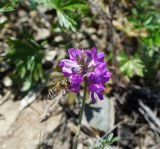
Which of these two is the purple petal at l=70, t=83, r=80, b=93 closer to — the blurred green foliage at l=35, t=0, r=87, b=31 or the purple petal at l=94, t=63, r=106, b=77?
the purple petal at l=94, t=63, r=106, b=77

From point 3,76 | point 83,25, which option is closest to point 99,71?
point 3,76

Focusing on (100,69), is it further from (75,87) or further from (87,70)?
(75,87)

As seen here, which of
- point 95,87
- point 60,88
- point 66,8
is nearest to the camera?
point 95,87

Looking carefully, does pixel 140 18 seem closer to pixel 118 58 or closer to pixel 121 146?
pixel 118 58

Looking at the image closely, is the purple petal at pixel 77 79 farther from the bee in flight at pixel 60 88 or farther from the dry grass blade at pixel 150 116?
the dry grass blade at pixel 150 116

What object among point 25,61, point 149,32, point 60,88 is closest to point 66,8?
point 25,61

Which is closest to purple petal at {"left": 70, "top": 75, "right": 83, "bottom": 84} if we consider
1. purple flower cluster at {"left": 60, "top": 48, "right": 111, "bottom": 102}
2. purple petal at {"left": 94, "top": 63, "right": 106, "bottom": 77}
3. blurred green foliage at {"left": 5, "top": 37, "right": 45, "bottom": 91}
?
purple flower cluster at {"left": 60, "top": 48, "right": 111, "bottom": 102}
